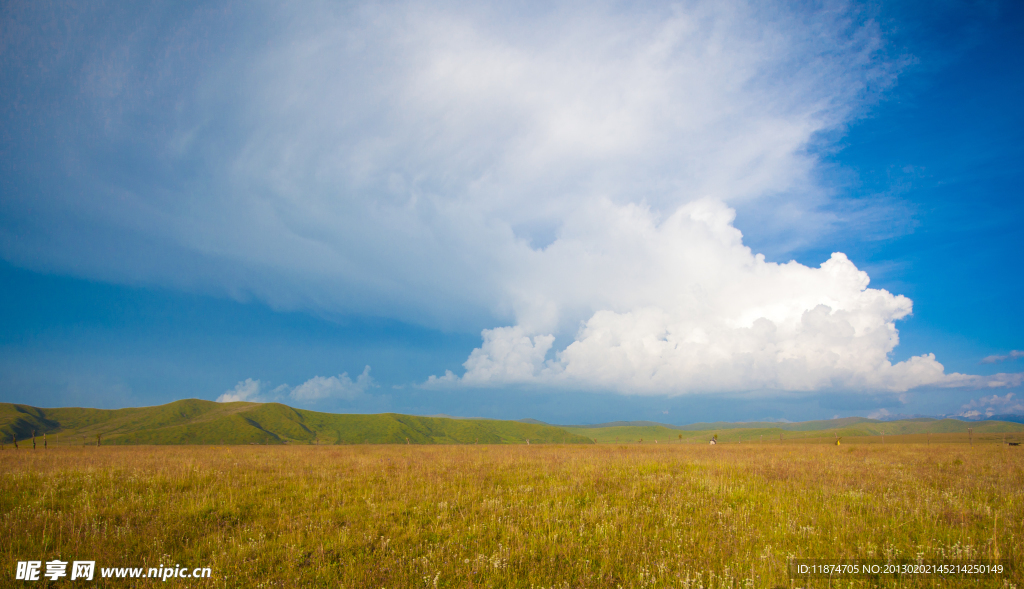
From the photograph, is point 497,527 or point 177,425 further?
point 177,425

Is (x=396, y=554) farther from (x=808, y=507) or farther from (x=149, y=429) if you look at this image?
(x=149, y=429)

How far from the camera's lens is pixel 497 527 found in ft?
29.6

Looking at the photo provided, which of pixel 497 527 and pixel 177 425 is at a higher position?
pixel 497 527

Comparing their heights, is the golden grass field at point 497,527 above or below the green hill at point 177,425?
above

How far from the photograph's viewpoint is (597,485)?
1340 centimetres

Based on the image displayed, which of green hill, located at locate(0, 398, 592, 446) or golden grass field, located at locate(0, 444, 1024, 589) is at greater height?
golden grass field, located at locate(0, 444, 1024, 589)

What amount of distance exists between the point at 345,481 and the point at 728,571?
12034 mm

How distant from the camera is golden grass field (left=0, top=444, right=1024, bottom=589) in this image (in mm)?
6938

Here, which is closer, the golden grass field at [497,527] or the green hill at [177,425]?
the golden grass field at [497,527]

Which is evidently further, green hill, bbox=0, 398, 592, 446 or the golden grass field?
green hill, bbox=0, 398, 592, 446

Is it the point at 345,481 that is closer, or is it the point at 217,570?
the point at 217,570

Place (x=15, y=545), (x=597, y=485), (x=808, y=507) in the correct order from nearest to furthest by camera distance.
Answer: (x=15, y=545) < (x=808, y=507) < (x=597, y=485)

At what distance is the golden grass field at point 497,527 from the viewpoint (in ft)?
22.8

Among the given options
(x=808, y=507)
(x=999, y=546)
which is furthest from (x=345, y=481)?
(x=999, y=546)
